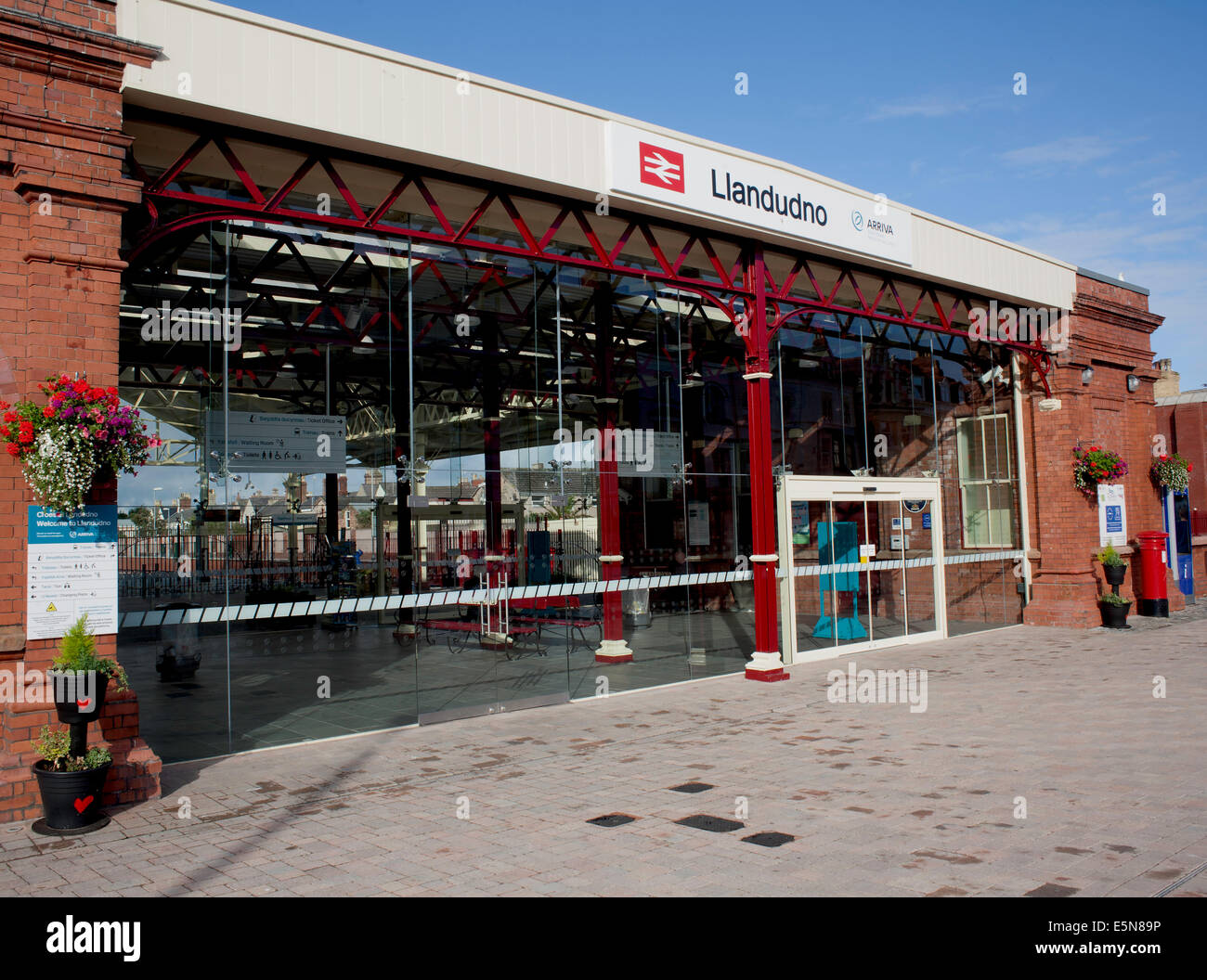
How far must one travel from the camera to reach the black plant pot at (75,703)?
568 cm

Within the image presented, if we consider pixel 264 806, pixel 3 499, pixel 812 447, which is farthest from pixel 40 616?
pixel 812 447

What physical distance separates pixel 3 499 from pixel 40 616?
83cm

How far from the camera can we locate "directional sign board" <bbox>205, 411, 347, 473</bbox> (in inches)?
323

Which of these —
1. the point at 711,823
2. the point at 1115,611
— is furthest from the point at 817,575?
the point at 711,823

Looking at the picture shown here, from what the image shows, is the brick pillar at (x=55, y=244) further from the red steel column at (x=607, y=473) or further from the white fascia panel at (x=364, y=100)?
the red steel column at (x=607, y=473)

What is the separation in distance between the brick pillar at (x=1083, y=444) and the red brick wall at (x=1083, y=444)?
2cm

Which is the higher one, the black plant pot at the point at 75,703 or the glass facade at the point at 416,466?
the glass facade at the point at 416,466

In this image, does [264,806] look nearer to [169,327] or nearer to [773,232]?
[169,327]

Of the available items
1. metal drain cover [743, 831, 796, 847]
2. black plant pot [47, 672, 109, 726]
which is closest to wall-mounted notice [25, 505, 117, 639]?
black plant pot [47, 672, 109, 726]

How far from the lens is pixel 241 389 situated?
8.39 meters

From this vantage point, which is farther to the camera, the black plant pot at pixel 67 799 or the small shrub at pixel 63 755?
the small shrub at pixel 63 755

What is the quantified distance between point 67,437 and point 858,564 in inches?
416

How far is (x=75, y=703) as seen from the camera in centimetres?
571

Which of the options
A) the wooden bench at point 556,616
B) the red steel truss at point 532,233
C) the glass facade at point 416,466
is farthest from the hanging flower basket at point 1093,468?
the wooden bench at point 556,616
